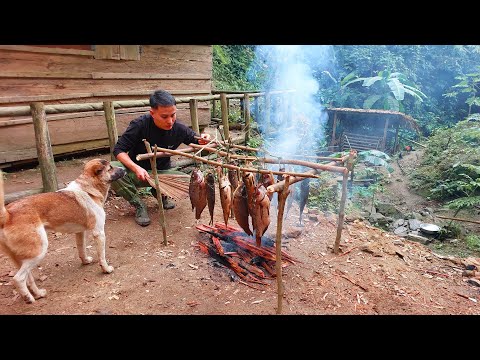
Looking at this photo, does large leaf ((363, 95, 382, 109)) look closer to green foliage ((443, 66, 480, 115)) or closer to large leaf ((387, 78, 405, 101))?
large leaf ((387, 78, 405, 101))

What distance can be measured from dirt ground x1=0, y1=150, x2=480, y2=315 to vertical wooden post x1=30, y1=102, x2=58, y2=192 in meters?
0.89

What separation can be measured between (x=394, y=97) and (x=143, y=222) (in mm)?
15325

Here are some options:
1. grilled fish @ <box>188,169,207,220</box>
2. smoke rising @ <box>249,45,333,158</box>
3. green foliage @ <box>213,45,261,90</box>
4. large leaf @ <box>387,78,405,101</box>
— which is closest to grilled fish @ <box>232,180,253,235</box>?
grilled fish @ <box>188,169,207,220</box>

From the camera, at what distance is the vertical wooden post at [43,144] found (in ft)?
15.2

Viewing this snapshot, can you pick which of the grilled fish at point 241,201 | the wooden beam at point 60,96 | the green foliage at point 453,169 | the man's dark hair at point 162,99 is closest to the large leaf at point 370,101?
the green foliage at point 453,169

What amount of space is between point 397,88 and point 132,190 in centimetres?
1450

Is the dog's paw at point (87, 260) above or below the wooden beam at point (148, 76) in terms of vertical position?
below

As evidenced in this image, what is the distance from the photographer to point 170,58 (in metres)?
8.84

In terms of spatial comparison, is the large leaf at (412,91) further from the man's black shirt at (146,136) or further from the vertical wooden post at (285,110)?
the man's black shirt at (146,136)

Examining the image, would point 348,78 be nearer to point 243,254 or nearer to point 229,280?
point 243,254

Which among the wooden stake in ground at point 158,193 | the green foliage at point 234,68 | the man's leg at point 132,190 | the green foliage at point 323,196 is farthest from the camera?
the green foliage at point 234,68

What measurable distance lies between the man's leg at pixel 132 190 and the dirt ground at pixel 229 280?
0.54 feet

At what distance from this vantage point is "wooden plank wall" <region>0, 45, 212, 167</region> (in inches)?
245
